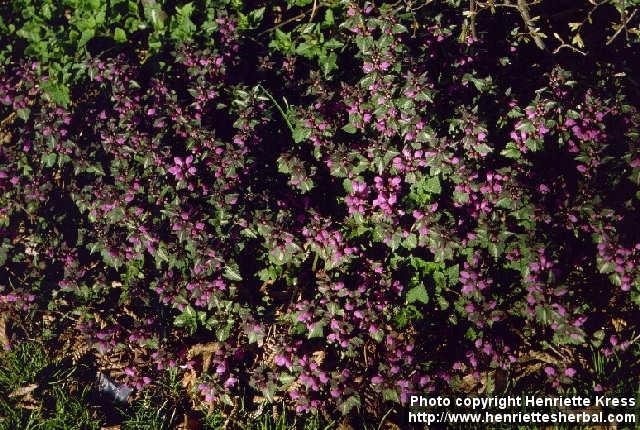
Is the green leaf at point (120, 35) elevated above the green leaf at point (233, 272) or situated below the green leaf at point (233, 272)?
above

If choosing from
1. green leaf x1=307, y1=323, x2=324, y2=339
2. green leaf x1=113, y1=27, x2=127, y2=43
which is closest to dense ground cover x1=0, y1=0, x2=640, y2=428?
green leaf x1=307, y1=323, x2=324, y2=339

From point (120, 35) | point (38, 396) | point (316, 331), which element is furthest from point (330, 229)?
point (120, 35)

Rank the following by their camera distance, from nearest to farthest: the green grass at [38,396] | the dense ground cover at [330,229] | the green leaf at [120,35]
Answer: the dense ground cover at [330,229]
the green grass at [38,396]
the green leaf at [120,35]

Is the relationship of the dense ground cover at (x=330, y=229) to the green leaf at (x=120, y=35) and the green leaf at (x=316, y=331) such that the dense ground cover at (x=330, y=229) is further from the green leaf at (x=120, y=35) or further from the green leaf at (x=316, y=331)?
the green leaf at (x=120, y=35)

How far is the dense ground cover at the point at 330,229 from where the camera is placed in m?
3.46

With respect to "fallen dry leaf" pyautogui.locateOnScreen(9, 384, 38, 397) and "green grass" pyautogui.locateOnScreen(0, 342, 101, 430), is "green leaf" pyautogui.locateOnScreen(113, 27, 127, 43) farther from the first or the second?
"fallen dry leaf" pyautogui.locateOnScreen(9, 384, 38, 397)

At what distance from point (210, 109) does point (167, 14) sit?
1.17 meters

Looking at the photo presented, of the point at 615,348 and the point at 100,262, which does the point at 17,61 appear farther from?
the point at 615,348

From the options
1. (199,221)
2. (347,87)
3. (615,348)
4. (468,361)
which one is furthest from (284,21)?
(615,348)

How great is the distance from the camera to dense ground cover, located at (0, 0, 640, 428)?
3.46 metres

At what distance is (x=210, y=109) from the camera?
14.2 feet

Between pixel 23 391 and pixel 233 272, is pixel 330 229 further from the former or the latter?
pixel 23 391

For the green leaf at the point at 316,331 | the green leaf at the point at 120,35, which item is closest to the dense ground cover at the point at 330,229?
the green leaf at the point at 316,331

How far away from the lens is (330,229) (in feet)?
12.2
